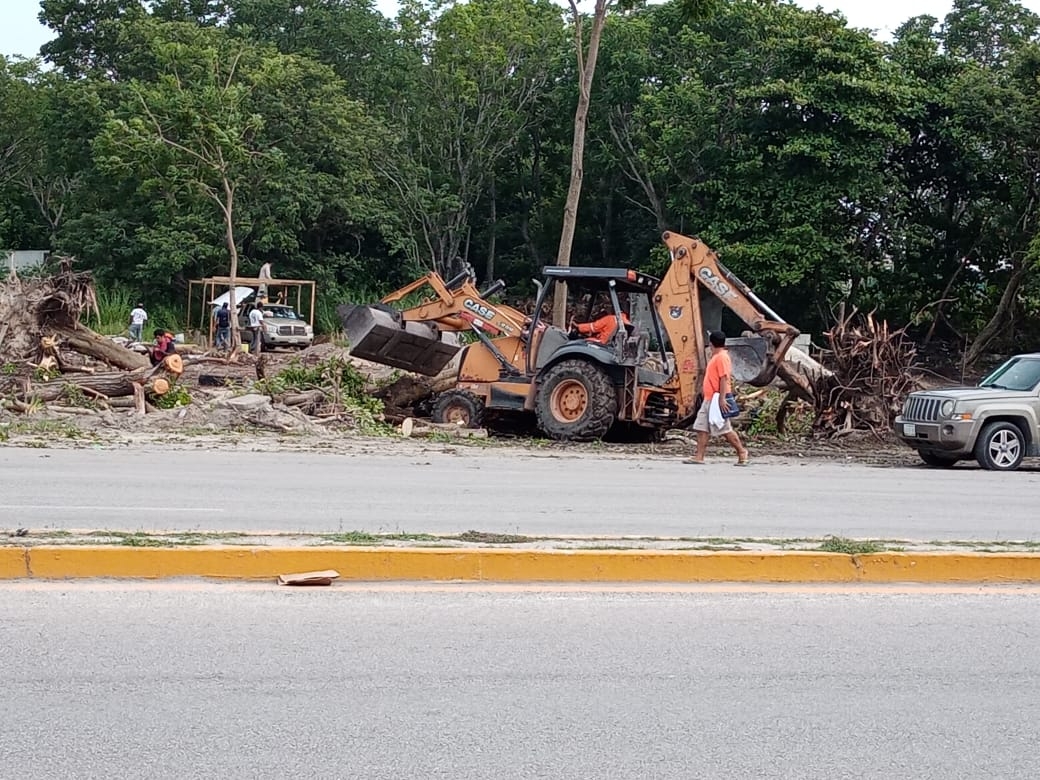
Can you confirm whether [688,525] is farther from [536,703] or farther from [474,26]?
[474,26]

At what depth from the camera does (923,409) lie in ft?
59.4

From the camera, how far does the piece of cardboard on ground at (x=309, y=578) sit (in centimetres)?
743

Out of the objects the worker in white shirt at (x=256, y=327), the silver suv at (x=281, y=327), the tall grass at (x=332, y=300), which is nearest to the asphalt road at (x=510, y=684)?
the worker in white shirt at (x=256, y=327)

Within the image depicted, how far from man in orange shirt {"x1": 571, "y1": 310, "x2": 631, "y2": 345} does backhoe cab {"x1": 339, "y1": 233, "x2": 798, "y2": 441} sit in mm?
72

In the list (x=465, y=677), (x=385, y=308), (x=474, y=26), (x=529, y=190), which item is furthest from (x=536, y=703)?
(x=529, y=190)

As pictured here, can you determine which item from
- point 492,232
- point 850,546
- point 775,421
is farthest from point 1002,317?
point 850,546

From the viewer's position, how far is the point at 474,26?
46.7 metres

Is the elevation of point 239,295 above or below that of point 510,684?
above

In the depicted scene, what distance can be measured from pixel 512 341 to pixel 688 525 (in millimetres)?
9330

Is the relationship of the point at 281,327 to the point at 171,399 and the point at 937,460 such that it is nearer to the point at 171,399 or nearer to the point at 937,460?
the point at 171,399

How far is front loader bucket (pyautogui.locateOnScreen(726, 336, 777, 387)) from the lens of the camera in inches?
714

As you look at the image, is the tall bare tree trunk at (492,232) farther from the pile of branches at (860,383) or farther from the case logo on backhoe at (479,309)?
the case logo on backhoe at (479,309)

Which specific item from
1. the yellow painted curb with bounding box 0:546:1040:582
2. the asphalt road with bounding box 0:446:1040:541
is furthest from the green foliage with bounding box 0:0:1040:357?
the yellow painted curb with bounding box 0:546:1040:582

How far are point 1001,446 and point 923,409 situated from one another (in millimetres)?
1211
